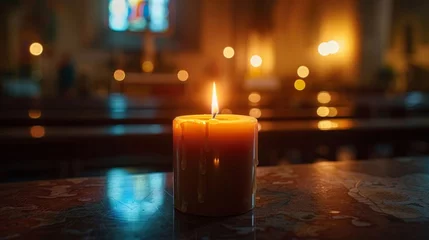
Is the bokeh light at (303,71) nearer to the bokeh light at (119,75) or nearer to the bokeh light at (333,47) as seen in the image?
the bokeh light at (333,47)

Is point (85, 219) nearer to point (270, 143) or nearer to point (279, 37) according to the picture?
point (270, 143)

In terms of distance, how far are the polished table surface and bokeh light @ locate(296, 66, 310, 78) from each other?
27.3 ft

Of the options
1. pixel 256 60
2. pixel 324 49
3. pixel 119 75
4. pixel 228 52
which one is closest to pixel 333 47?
pixel 324 49

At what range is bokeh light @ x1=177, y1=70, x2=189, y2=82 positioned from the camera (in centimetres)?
798

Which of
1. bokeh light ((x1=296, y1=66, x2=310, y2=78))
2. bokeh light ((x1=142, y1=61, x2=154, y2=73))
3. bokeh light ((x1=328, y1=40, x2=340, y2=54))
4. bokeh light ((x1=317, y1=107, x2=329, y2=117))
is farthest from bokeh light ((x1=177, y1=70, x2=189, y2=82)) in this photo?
bokeh light ((x1=317, y1=107, x2=329, y2=117))

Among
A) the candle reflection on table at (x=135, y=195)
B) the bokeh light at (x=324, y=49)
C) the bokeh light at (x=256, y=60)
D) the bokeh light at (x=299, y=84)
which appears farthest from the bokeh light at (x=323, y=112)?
the bokeh light at (x=256, y=60)

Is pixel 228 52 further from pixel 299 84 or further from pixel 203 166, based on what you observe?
pixel 203 166

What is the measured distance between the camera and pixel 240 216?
585mm

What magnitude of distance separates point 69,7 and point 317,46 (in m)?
4.83

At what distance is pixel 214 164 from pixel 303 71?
8728 mm

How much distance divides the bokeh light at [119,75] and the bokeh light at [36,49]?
1520 mm

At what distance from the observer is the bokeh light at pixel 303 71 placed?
8.98 meters

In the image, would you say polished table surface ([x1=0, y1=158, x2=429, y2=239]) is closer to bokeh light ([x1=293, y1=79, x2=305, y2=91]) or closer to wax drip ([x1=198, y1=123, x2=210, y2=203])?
wax drip ([x1=198, y1=123, x2=210, y2=203])

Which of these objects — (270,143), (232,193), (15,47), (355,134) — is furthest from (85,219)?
(15,47)
